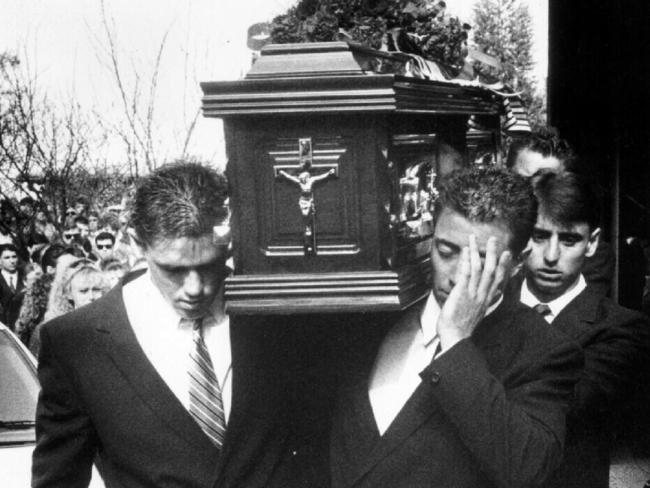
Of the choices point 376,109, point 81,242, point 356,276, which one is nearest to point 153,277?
point 356,276

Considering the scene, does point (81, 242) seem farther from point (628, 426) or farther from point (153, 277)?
point (153, 277)

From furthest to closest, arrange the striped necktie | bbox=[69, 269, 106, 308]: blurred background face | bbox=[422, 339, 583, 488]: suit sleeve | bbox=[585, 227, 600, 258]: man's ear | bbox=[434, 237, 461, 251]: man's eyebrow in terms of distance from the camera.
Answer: bbox=[69, 269, 106, 308]: blurred background face < bbox=[585, 227, 600, 258]: man's ear < the striped necktie < bbox=[434, 237, 461, 251]: man's eyebrow < bbox=[422, 339, 583, 488]: suit sleeve

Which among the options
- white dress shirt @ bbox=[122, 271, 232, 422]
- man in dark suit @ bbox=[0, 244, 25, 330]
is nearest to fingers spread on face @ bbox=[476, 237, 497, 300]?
white dress shirt @ bbox=[122, 271, 232, 422]

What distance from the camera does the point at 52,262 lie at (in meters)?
10.7

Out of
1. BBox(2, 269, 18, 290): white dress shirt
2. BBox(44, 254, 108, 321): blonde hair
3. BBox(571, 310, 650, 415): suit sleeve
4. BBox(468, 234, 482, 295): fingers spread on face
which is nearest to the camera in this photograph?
BBox(468, 234, 482, 295): fingers spread on face

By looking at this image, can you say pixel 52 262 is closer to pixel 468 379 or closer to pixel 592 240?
pixel 592 240

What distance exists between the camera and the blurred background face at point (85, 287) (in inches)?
282

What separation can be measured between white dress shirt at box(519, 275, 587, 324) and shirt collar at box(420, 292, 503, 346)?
0.59 metres

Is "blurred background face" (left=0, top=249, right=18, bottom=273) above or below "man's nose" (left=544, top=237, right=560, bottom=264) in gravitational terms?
below

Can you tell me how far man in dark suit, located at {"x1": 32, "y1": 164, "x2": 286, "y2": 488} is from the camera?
2902 mm

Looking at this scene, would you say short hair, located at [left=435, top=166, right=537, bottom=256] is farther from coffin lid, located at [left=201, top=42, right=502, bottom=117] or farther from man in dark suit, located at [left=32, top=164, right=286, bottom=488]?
man in dark suit, located at [left=32, top=164, right=286, bottom=488]

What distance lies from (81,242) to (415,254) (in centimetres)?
1117

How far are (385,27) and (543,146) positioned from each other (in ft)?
4.05

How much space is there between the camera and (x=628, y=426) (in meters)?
8.45
